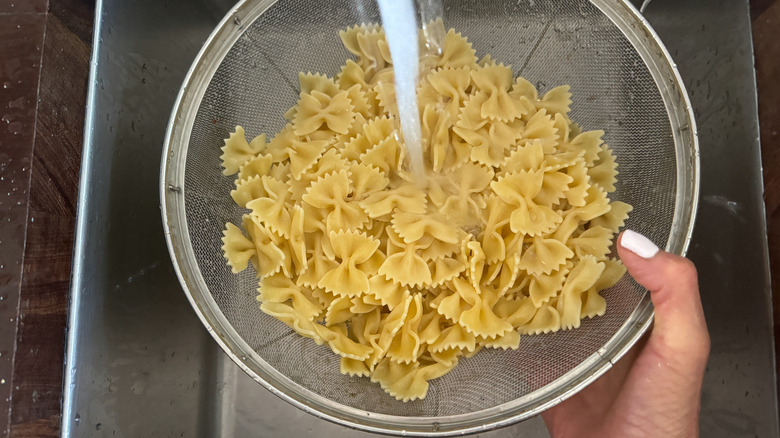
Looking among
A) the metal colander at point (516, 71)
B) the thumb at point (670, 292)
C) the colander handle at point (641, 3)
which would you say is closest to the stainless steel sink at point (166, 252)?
the colander handle at point (641, 3)

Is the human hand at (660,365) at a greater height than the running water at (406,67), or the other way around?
the running water at (406,67)

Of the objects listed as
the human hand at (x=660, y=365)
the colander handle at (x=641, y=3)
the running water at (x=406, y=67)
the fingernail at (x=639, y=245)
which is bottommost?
the human hand at (x=660, y=365)

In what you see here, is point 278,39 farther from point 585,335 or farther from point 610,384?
point 610,384

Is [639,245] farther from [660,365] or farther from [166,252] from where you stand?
[166,252]

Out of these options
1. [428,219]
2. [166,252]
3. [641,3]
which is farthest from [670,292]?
[166,252]

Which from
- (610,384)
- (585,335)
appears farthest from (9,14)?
(610,384)

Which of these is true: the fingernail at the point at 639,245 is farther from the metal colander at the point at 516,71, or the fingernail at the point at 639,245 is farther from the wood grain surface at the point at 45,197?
the wood grain surface at the point at 45,197
